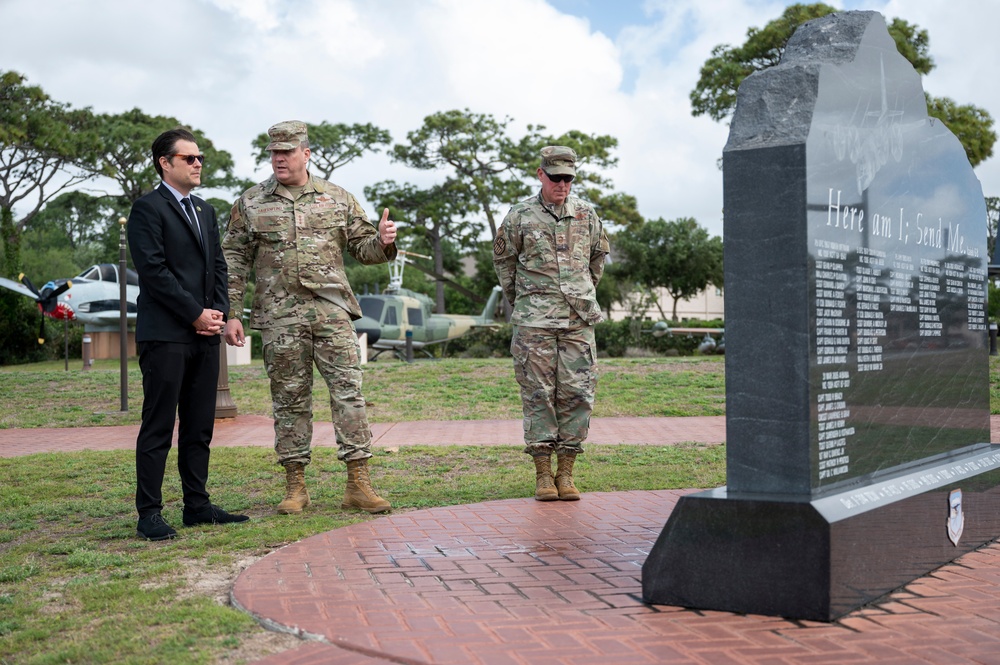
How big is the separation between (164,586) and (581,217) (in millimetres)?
3324

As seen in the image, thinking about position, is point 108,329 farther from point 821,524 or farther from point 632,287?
point 821,524

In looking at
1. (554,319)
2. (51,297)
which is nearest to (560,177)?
(554,319)

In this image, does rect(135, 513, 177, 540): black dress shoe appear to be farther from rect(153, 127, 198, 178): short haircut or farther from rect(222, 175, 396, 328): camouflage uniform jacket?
rect(153, 127, 198, 178): short haircut

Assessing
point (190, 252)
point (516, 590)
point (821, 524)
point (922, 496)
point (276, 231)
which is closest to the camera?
point (821, 524)

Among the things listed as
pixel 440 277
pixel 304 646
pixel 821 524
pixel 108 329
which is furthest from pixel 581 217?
pixel 440 277

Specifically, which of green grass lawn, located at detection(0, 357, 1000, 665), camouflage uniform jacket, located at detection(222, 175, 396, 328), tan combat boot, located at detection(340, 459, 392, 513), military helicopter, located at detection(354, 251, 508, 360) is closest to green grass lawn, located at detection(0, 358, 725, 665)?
green grass lawn, located at detection(0, 357, 1000, 665)

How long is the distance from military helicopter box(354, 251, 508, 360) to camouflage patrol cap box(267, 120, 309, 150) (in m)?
22.5

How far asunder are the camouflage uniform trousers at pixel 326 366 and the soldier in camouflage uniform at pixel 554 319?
1013mm

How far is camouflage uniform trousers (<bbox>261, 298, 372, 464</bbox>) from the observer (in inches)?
221

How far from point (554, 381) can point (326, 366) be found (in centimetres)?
139

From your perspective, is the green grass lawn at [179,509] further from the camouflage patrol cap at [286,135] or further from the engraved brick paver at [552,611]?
the camouflage patrol cap at [286,135]

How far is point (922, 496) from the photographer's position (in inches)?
162

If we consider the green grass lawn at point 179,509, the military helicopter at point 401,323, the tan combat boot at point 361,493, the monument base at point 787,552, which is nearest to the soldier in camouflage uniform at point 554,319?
the green grass lawn at point 179,509

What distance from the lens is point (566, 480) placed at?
238 inches
